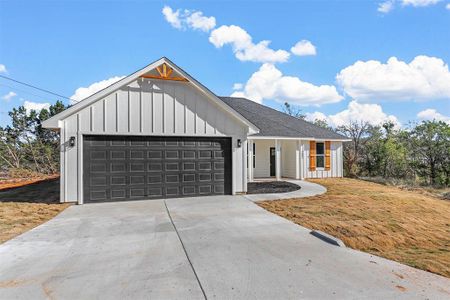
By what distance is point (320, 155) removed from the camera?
52.7 ft

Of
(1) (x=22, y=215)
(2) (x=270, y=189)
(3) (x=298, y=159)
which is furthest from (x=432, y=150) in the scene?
(1) (x=22, y=215)

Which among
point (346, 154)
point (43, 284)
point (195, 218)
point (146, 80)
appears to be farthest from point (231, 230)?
point (346, 154)

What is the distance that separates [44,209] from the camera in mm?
7875

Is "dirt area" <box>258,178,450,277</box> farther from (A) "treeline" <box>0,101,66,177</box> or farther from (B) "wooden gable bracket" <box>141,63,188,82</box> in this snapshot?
(A) "treeline" <box>0,101,66,177</box>

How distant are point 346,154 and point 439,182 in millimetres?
5562

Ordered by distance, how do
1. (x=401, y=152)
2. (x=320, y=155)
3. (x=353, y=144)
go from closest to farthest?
(x=320, y=155) < (x=401, y=152) < (x=353, y=144)

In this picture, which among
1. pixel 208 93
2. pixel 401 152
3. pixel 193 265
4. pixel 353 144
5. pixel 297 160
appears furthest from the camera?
pixel 353 144

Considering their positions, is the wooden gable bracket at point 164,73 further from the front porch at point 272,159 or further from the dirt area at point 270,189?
the front porch at point 272,159

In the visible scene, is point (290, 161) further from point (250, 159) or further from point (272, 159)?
point (250, 159)

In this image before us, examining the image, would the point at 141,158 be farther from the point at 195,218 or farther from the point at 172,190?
the point at 195,218

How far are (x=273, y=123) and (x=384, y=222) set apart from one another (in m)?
10.2

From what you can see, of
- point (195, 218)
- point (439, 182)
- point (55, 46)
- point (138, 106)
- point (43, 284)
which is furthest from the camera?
point (439, 182)

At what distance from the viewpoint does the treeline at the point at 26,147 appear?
59.0 feet

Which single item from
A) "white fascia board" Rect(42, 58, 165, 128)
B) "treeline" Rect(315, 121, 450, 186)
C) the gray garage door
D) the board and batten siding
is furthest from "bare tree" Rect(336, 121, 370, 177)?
"white fascia board" Rect(42, 58, 165, 128)
